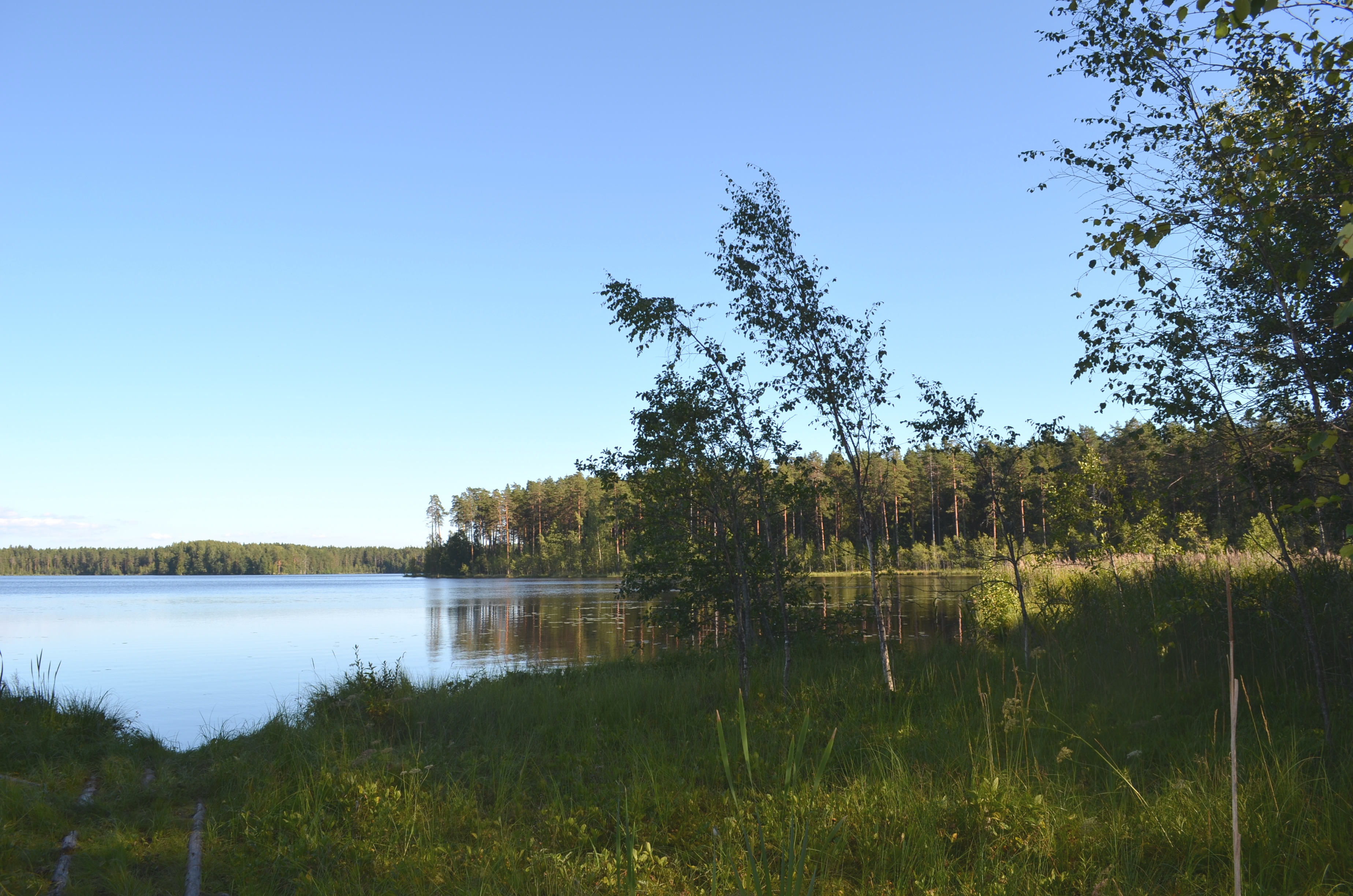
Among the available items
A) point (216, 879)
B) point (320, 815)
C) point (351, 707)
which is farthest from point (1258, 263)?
point (351, 707)

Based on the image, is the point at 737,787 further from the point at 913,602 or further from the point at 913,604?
the point at 913,602

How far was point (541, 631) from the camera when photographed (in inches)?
1112

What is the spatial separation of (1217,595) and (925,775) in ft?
20.1

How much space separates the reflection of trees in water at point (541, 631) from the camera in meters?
21.8

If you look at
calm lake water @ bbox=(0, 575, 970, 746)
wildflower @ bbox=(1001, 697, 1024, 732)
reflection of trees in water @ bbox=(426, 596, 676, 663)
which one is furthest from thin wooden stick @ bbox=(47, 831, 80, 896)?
reflection of trees in water @ bbox=(426, 596, 676, 663)

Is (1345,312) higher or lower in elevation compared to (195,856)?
higher

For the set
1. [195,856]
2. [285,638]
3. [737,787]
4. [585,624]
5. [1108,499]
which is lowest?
[585,624]

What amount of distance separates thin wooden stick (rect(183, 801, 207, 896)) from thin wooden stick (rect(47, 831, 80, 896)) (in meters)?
0.74

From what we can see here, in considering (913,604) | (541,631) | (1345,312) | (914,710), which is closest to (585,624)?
(541,631)

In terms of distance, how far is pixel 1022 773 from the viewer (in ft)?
20.0

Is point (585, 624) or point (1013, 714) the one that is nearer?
point (1013, 714)

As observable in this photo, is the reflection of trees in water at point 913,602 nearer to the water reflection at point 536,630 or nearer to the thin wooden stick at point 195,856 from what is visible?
the water reflection at point 536,630

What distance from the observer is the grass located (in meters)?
4.77

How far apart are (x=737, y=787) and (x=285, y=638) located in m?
25.6
